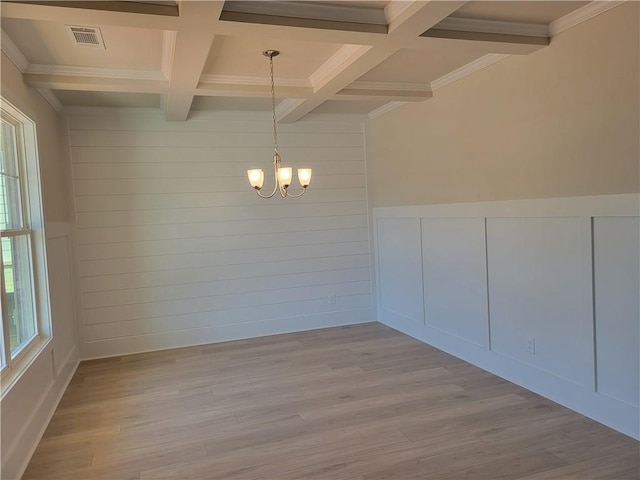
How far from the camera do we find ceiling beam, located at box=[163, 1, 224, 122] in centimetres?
247

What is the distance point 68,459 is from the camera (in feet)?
Answer: 9.32

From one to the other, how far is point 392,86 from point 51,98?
10.3 ft

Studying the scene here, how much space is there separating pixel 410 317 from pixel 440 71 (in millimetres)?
2635

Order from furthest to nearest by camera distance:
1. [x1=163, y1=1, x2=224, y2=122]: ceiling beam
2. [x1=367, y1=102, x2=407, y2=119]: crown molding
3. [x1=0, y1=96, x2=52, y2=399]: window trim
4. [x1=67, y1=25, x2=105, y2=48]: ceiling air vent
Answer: [x1=367, y1=102, x2=407, y2=119]: crown molding → [x1=0, y1=96, x2=52, y2=399]: window trim → [x1=67, y1=25, x2=105, y2=48]: ceiling air vent → [x1=163, y1=1, x2=224, y2=122]: ceiling beam

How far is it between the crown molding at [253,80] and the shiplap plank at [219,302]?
2.45 m

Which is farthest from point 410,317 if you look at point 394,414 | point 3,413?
point 3,413

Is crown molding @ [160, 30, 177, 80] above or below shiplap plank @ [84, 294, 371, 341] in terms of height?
above

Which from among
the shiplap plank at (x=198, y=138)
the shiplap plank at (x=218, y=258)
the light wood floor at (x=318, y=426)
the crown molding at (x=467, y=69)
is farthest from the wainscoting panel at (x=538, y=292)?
the shiplap plank at (x=198, y=138)

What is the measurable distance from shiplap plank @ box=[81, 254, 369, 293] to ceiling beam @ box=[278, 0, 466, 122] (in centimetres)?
179

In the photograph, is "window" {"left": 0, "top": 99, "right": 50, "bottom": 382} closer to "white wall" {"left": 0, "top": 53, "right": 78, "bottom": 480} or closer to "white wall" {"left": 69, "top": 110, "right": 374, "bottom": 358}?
"white wall" {"left": 0, "top": 53, "right": 78, "bottom": 480}

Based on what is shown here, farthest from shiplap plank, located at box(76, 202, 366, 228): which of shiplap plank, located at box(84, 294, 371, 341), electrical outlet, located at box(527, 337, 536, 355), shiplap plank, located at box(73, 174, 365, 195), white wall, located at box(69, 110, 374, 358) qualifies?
electrical outlet, located at box(527, 337, 536, 355)

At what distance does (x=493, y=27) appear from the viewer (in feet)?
10.1

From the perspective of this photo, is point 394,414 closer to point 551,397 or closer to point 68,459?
point 551,397

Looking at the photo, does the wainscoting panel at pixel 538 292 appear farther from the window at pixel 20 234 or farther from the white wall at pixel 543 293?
the window at pixel 20 234
